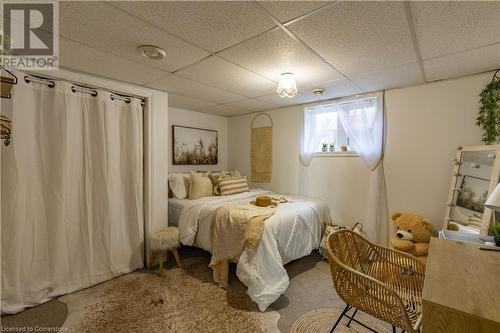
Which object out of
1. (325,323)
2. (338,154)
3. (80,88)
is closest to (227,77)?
(80,88)

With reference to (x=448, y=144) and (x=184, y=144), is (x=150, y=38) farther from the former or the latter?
(x=448, y=144)

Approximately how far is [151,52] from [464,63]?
2698 millimetres

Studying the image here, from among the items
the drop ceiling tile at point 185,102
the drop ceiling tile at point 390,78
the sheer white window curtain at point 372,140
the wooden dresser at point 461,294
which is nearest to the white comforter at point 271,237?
the sheer white window curtain at point 372,140

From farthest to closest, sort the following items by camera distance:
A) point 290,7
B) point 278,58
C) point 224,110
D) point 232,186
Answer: point 224,110, point 232,186, point 278,58, point 290,7

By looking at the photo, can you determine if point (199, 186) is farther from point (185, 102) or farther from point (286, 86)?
point (286, 86)

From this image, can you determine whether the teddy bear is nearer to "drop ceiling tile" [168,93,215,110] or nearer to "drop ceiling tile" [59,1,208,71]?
"drop ceiling tile" [59,1,208,71]

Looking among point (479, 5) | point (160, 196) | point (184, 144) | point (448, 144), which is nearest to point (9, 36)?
point (160, 196)

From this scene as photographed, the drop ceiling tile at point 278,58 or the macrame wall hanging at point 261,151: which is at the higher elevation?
the drop ceiling tile at point 278,58

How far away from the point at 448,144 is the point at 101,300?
3.85 metres

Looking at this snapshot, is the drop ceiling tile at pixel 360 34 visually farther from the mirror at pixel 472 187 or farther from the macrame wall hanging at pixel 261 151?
the macrame wall hanging at pixel 261 151

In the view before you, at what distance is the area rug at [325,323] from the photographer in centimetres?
178

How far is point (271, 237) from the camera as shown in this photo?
2219mm

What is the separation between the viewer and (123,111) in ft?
8.63

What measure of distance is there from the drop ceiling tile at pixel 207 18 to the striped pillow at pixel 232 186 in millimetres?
2201
